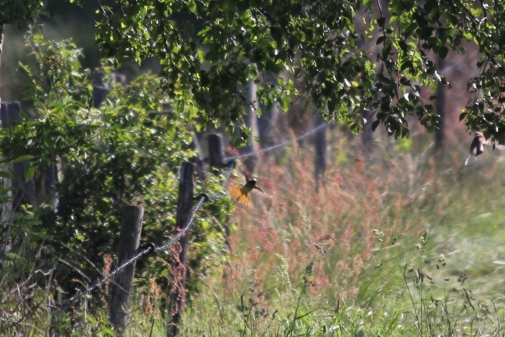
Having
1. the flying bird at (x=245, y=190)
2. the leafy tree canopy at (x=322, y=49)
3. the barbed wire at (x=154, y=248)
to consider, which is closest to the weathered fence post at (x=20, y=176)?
the barbed wire at (x=154, y=248)

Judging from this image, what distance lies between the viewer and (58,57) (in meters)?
8.09

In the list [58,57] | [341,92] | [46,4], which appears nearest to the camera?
[341,92]

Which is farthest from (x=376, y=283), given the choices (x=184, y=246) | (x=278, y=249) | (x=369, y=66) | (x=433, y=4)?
(x=433, y=4)

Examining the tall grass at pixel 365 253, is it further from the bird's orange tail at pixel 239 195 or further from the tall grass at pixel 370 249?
the bird's orange tail at pixel 239 195

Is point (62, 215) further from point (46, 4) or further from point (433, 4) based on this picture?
point (433, 4)

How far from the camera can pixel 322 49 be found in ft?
16.9

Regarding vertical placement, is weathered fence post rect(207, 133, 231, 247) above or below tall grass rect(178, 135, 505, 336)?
above

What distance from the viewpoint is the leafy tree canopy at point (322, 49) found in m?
4.80

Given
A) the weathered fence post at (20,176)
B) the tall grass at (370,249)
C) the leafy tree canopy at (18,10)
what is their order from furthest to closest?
the weathered fence post at (20,176), the tall grass at (370,249), the leafy tree canopy at (18,10)

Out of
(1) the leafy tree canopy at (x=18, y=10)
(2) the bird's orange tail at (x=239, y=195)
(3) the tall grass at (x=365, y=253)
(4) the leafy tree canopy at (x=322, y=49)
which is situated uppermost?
(1) the leafy tree canopy at (x=18, y=10)

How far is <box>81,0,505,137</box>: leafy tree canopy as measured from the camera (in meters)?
4.80

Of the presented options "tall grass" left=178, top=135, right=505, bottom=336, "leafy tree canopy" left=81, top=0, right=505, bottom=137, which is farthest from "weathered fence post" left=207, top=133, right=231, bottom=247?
"leafy tree canopy" left=81, top=0, right=505, bottom=137

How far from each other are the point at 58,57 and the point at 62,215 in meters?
1.75

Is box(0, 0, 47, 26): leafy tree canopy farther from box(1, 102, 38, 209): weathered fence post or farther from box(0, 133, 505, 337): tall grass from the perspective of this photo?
box(1, 102, 38, 209): weathered fence post
